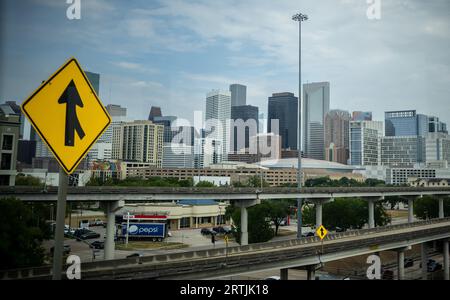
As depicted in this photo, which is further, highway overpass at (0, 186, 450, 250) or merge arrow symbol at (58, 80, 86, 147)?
highway overpass at (0, 186, 450, 250)

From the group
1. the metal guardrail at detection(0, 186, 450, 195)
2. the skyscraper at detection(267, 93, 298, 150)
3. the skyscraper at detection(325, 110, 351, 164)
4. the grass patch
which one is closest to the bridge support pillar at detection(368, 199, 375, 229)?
the metal guardrail at detection(0, 186, 450, 195)

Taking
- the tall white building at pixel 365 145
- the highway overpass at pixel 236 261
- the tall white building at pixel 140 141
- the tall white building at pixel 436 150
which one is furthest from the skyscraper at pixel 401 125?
the highway overpass at pixel 236 261

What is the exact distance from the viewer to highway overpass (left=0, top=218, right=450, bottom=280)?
887cm

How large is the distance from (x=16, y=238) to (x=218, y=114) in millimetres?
142958

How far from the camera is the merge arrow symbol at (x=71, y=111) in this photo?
2184 mm

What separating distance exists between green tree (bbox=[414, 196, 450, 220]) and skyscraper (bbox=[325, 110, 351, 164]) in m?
117

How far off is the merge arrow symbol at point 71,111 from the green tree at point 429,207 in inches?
1808

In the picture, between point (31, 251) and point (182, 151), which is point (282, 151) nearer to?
point (182, 151)

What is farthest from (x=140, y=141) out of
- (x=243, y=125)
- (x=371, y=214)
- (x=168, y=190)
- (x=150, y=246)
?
(x=168, y=190)

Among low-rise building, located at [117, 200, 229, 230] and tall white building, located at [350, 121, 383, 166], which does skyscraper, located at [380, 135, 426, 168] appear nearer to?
tall white building, located at [350, 121, 383, 166]

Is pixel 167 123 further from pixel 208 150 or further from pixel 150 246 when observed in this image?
pixel 150 246

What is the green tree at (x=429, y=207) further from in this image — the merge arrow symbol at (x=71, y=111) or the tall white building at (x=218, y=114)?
the tall white building at (x=218, y=114)

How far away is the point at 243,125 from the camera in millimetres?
153875
